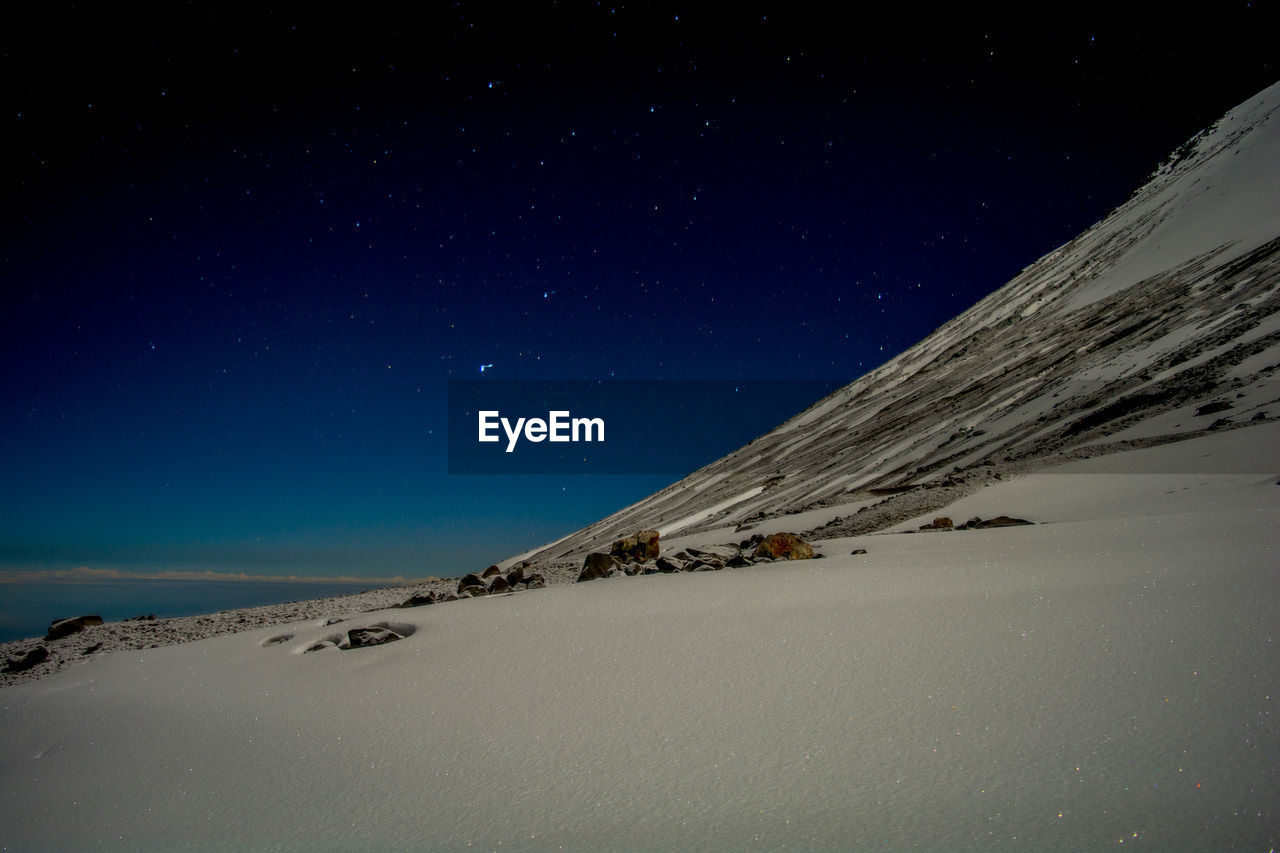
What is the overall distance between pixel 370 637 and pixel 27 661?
295 centimetres

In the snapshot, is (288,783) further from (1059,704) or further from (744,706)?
(1059,704)

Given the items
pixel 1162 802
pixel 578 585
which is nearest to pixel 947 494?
pixel 578 585

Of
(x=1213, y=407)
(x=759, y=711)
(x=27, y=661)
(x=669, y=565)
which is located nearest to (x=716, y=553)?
(x=669, y=565)

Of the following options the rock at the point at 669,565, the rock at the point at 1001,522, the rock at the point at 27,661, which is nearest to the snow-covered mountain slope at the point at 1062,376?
the rock at the point at 1001,522

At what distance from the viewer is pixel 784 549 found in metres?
3.74

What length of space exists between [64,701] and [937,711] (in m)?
3.06

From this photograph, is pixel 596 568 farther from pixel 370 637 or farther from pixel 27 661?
pixel 27 661

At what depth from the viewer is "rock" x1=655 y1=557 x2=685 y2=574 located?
3.59 metres

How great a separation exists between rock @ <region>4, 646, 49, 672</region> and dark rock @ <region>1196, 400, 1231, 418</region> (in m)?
8.60

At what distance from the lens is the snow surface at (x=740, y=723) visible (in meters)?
1.25

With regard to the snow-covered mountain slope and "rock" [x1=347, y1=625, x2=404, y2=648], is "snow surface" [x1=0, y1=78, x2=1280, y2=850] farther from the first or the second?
the snow-covered mountain slope

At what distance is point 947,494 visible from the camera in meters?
5.46

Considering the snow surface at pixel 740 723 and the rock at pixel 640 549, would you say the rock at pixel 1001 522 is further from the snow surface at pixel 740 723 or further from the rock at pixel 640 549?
the rock at pixel 640 549

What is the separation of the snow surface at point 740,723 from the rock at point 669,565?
0.67m
